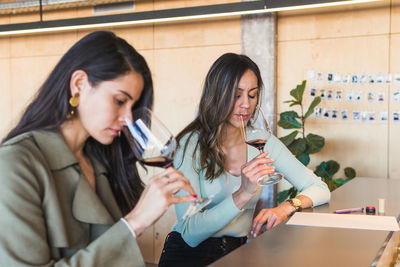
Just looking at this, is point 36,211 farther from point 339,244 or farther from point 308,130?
point 308,130

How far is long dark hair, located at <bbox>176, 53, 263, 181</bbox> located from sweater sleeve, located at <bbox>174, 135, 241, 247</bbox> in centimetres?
4

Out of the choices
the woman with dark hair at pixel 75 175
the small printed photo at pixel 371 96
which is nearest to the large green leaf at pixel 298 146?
the small printed photo at pixel 371 96

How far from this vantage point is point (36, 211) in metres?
1.18

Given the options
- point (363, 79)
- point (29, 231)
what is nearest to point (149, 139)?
point (29, 231)

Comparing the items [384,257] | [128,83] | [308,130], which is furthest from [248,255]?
[308,130]

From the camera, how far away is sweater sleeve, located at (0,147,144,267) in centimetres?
113

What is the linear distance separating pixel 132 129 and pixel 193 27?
421 cm

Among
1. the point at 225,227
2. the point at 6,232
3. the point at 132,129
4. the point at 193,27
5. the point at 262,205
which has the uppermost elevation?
the point at 193,27

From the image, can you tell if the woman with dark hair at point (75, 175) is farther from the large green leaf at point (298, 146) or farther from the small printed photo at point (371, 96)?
the small printed photo at point (371, 96)

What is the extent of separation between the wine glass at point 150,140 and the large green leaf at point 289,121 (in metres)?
3.32

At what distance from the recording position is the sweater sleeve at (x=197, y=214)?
204 cm

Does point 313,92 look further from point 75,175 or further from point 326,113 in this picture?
point 75,175

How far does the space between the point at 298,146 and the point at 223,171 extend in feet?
7.11

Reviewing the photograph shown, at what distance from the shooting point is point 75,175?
1379mm
